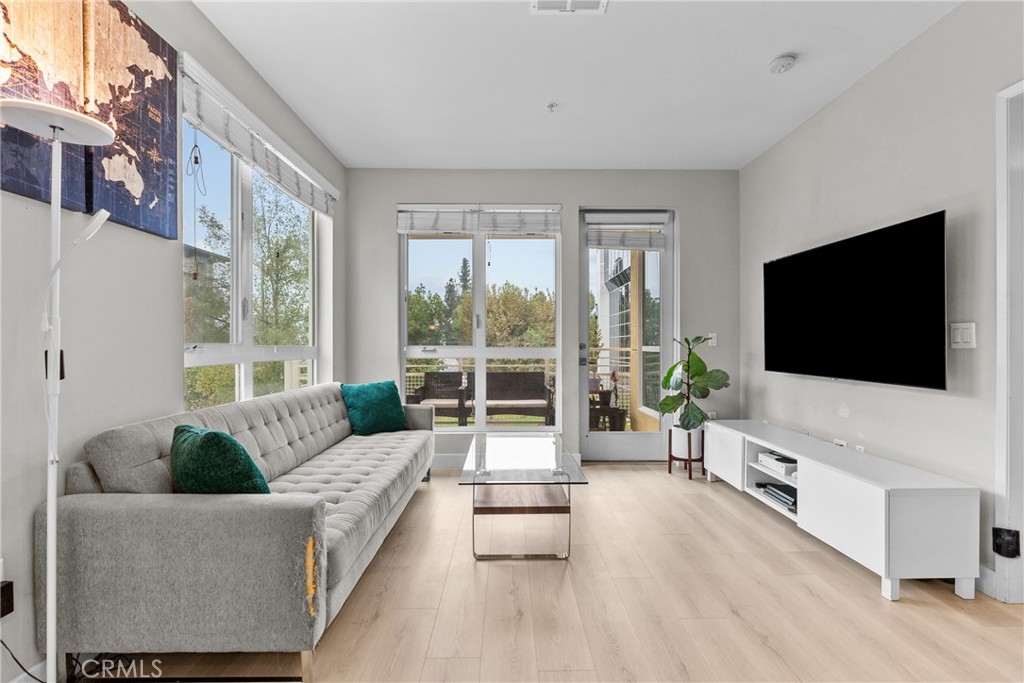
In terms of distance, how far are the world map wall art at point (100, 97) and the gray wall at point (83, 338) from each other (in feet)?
0.29

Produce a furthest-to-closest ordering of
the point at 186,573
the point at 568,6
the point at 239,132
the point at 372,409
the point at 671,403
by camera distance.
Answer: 1. the point at 671,403
2. the point at 372,409
3. the point at 239,132
4. the point at 568,6
5. the point at 186,573

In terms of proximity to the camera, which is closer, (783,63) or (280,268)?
(783,63)

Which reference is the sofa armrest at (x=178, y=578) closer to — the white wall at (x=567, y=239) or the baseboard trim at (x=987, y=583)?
the baseboard trim at (x=987, y=583)

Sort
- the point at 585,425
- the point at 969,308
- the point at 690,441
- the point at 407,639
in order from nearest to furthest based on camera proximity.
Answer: the point at 407,639 → the point at 969,308 → the point at 690,441 → the point at 585,425

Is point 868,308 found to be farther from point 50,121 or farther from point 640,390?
point 50,121

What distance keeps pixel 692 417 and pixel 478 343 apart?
6.51ft

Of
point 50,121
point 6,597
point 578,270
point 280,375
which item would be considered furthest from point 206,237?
point 578,270

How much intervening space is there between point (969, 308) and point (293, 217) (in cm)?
408

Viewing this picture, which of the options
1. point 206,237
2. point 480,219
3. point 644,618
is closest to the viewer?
point 644,618

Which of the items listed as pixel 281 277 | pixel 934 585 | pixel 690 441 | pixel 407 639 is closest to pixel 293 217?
pixel 281 277

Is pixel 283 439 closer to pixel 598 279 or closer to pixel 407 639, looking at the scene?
pixel 407 639

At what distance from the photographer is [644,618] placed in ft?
7.23

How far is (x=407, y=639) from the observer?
2062mm

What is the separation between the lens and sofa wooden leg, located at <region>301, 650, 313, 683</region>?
1.75 metres
